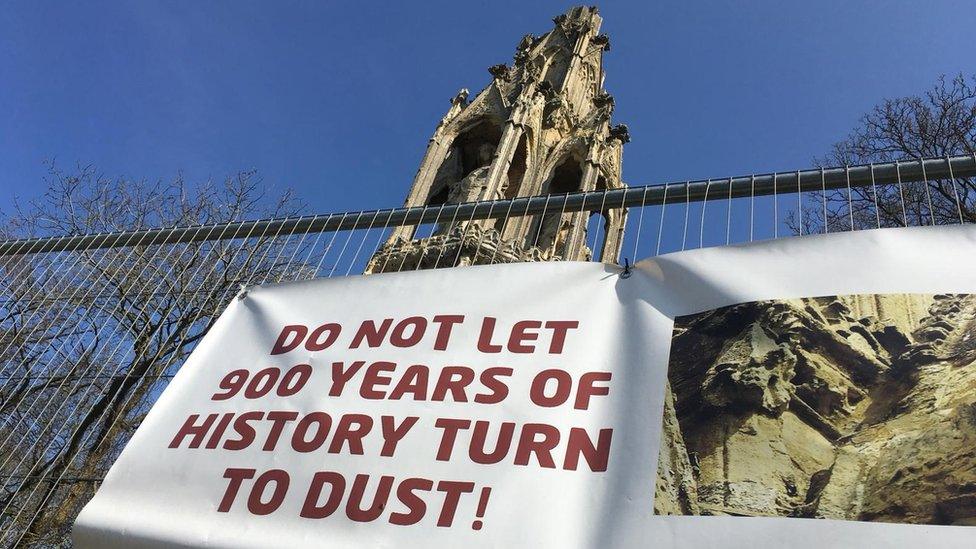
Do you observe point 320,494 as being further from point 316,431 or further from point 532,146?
point 532,146

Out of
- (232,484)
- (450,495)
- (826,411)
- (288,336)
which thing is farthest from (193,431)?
(826,411)

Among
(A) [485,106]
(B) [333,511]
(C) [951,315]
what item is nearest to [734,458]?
(C) [951,315]

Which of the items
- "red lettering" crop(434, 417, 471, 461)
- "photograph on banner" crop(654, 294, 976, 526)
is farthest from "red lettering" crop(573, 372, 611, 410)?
"red lettering" crop(434, 417, 471, 461)

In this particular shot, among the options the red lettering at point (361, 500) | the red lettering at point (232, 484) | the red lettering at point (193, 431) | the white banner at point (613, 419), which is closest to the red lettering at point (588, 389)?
the white banner at point (613, 419)

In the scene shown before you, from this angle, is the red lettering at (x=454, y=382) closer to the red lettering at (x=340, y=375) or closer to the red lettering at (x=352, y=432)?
the red lettering at (x=352, y=432)

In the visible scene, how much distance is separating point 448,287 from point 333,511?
121 cm

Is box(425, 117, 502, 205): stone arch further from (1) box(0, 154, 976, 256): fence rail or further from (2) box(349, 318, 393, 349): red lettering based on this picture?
(2) box(349, 318, 393, 349): red lettering

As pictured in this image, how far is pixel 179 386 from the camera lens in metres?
3.32

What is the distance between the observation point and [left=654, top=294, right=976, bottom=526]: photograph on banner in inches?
84.6

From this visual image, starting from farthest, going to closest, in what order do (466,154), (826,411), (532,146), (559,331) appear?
(466,154), (532,146), (559,331), (826,411)

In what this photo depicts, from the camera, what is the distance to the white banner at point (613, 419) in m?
2.23

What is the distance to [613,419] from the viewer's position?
100 inches

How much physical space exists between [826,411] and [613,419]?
29.0 inches

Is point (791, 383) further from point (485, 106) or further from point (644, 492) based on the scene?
point (485, 106)
